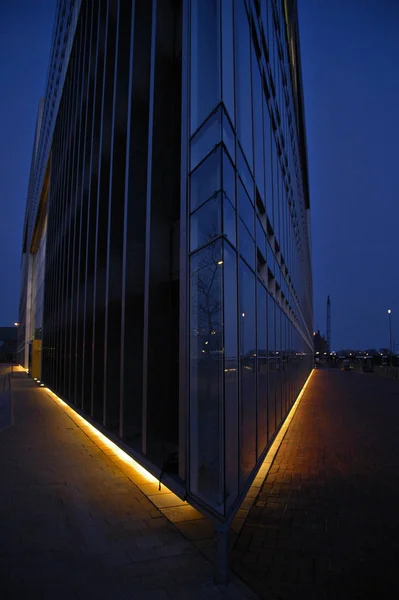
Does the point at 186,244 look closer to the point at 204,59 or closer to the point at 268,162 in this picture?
the point at 204,59

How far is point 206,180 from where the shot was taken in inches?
218

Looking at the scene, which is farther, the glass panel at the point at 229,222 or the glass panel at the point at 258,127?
the glass panel at the point at 258,127

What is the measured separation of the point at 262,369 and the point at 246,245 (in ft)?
9.32

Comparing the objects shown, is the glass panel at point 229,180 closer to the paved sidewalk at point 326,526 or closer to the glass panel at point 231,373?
the glass panel at point 231,373

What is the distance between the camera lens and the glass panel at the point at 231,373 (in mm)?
4885

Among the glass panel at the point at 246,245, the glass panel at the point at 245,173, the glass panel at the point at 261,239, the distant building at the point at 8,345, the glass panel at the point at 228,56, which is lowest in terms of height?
the distant building at the point at 8,345

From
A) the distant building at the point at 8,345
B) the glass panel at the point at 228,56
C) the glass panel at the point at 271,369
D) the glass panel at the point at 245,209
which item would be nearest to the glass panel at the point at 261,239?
the glass panel at the point at 245,209

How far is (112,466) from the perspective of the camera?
25.8ft

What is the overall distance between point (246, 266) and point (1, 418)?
11136 mm

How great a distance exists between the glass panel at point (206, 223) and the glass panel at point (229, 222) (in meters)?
0.08

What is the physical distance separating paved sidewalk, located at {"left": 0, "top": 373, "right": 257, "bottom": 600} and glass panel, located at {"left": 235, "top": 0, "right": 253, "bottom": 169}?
518 centimetres

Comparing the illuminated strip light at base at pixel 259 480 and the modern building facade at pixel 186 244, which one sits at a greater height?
the modern building facade at pixel 186 244

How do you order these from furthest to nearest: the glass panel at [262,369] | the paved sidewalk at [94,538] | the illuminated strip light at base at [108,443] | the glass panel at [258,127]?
Result: the glass panel at [258,127] → the glass panel at [262,369] → the illuminated strip light at base at [108,443] → the paved sidewalk at [94,538]

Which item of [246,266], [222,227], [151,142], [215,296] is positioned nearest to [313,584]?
Result: [215,296]
